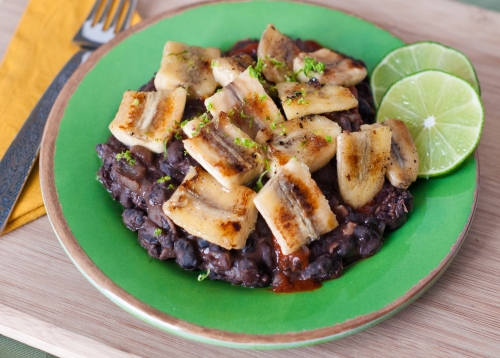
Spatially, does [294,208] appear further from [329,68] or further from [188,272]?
[329,68]

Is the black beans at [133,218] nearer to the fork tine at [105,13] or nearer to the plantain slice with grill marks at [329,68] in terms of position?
the plantain slice with grill marks at [329,68]

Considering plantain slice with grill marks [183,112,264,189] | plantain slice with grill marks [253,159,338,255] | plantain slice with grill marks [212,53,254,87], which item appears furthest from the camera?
plantain slice with grill marks [212,53,254,87]

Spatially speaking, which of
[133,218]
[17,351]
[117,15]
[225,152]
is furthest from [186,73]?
[17,351]

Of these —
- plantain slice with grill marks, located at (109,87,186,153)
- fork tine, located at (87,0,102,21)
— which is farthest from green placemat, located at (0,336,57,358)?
fork tine, located at (87,0,102,21)

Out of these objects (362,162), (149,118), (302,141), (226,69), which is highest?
(226,69)

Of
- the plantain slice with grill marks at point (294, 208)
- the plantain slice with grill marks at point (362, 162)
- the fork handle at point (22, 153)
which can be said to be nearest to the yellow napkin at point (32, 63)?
the fork handle at point (22, 153)

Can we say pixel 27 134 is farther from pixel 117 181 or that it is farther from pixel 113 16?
pixel 113 16

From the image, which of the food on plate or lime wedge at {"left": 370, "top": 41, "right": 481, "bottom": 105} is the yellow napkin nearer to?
the food on plate
